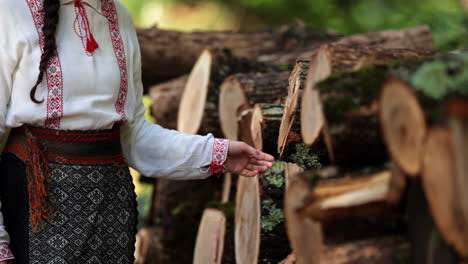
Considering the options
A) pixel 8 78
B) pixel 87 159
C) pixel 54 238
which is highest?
pixel 8 78

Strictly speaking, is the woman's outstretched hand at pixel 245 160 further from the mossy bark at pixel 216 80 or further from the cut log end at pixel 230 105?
the mossy bark at pixel 216 80

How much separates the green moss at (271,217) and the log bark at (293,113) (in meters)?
0.38

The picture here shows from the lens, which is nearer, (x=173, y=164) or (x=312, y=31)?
(x=173, y=164)

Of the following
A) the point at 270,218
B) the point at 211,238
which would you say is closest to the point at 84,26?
the point at 270,218

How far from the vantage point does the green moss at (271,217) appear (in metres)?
3.09

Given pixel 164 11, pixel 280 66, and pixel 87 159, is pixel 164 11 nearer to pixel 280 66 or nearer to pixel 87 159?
pixel 280 66

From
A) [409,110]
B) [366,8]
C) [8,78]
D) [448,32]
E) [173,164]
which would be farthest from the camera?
[366,8]

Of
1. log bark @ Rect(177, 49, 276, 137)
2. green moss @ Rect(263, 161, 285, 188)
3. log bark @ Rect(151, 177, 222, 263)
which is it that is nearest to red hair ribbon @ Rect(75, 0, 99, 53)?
green moss @ Rect(263, 161, 285, 188)

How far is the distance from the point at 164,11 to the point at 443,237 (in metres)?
7.84

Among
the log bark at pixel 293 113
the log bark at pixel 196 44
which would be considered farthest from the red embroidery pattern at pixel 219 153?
the log bark at pixel 196 44

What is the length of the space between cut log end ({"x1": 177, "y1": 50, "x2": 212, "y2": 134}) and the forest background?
1929 millimetres

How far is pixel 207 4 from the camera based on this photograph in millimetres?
9289

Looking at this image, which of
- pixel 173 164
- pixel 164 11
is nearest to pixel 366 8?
pixel 164 11

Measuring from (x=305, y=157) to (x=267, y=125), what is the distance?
383 mm
